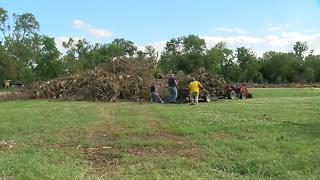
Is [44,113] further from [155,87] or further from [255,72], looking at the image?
[255,72]

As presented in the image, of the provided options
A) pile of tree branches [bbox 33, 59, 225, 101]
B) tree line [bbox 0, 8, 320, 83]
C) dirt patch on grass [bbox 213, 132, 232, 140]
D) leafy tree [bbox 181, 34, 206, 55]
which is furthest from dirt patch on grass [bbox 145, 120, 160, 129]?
leafy tree [bbox 181, 34, 206, 55]

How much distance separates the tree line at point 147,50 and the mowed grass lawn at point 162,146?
62.0 m

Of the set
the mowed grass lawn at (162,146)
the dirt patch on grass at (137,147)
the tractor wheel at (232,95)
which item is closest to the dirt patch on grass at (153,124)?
the mowed grass lawn at (162,146)

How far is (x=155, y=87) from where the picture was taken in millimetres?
28469

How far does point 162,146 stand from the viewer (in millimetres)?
11953

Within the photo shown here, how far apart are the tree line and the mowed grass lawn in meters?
62.0

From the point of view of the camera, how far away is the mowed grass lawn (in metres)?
9.42

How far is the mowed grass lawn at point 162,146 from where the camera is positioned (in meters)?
9.42

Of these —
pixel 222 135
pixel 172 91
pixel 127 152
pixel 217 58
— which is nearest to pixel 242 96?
pixel 172 91

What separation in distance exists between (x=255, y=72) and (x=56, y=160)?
10772 cm

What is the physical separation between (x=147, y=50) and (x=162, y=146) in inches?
2643

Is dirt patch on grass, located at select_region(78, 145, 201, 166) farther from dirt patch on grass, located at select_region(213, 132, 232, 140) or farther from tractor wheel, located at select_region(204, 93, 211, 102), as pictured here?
tractor wheel, located at select_region(204, 93, 211, 102)

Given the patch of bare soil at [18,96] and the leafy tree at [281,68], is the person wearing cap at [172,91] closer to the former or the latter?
the patch of bare soil at [18,96]

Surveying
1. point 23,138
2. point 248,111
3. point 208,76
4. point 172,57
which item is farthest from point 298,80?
point 23,138
